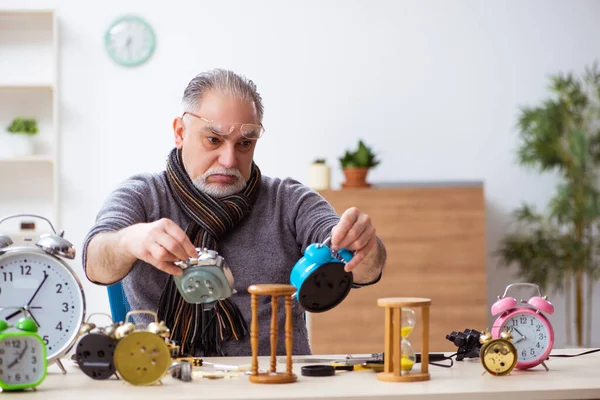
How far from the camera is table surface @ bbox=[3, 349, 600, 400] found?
1.38m

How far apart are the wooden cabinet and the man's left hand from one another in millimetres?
2805

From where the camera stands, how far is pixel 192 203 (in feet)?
7.56

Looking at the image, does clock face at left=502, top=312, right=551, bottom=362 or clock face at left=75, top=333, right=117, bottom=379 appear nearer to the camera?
clock face at left=75, top=333, right=117, bottom=379

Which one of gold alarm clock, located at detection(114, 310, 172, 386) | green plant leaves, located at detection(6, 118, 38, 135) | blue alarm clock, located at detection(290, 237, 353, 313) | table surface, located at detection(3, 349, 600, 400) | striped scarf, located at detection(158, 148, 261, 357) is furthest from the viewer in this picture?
green plant leaves, located at detection(6, 118, 38, 135)

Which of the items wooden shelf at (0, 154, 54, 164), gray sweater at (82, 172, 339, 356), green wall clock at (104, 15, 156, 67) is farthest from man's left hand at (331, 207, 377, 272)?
green wall clock at (104, 15, 156, 67)

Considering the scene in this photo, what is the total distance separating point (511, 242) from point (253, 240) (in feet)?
10.1

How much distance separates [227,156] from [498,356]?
0.95m

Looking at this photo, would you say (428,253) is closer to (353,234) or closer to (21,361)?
(353,234)

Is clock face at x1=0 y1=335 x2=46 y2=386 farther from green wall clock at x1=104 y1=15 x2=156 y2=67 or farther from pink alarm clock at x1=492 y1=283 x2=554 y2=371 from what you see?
green wall clock at x1=104 y1=15 x2=156 y2=67

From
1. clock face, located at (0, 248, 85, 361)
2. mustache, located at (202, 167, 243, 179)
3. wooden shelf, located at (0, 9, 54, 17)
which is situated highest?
wooden shelf, located at (0, 9, 54, 17)

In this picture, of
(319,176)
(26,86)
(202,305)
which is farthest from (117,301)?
(26,86)

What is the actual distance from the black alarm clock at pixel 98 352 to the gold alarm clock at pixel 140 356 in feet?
0.04

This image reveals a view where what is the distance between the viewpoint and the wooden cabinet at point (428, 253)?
184 inches

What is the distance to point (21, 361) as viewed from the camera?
4.73ft
